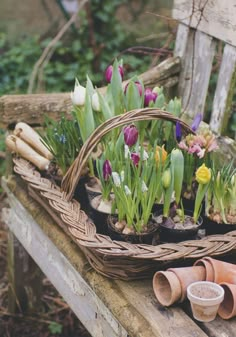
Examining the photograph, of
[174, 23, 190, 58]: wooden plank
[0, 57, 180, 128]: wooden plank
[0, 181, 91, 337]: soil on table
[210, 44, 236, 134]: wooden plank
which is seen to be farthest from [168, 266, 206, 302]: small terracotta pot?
[0, 181, 91, 337]: soil on table

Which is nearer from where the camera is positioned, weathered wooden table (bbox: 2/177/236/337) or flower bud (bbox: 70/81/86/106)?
weathered wooden table (bbox: 2/177/236/337)

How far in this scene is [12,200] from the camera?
7.29 feet

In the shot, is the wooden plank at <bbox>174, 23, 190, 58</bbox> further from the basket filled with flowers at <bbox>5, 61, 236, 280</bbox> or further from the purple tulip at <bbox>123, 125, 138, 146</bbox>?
the purple tulip at <bbox>123, 125, 138, 146</bbox>

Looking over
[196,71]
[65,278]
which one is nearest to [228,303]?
[65,278]

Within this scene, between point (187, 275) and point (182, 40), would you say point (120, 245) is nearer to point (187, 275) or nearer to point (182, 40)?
point (187, 275)

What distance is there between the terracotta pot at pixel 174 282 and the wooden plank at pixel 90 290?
0.03m

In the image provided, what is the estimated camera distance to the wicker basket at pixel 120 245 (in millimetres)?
1505

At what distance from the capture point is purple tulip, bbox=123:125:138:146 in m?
1.68

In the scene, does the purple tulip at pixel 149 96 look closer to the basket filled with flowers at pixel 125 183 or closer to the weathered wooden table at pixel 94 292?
the basket filled with flowers at pixel 125 183

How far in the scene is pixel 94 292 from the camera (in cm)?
165

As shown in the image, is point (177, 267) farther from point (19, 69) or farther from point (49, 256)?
point (19, 69)

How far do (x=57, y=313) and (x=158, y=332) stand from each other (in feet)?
4.26

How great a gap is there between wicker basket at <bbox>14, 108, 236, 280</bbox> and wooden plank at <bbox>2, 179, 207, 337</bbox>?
0.04m

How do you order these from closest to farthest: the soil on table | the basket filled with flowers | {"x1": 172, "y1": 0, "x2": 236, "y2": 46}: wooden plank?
the basket filled with flowers, {"x1": 172, "y1": 0, "x2": 236, "y2": 46}: wooden plank, the soil on table
